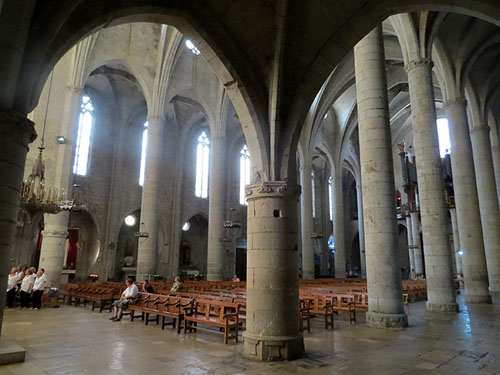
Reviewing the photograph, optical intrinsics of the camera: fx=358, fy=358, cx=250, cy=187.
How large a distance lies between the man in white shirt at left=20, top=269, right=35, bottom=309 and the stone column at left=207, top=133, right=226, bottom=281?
10838 mm

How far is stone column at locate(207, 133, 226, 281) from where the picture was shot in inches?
852

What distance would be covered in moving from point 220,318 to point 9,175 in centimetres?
472

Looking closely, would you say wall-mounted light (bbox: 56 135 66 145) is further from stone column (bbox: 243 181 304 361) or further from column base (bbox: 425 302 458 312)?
column base (bbox: 425 302 458 312)

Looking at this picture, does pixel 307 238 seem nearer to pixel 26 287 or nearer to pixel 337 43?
pixel 26 287

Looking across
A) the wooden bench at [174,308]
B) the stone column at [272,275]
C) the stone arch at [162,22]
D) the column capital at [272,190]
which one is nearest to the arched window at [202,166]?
the wooden bench at [174,308]

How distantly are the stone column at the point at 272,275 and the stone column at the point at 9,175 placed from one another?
3576 mm

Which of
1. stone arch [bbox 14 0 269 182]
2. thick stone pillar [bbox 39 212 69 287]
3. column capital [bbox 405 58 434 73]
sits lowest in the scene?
thick stone pillar [bbox 39 212 69 287]

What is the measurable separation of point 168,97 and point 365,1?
16.3 m

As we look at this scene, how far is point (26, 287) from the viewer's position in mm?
11625

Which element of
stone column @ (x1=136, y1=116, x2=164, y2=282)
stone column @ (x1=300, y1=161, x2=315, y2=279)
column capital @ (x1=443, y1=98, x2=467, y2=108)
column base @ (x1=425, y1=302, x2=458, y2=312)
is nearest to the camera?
column base @ (x1=425, y1=302, x2=458, y2=312)

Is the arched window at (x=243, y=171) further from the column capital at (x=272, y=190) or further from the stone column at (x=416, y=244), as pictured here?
the column capital at (x=272, y=190)

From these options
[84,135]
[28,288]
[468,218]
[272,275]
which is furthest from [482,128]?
[84,135]

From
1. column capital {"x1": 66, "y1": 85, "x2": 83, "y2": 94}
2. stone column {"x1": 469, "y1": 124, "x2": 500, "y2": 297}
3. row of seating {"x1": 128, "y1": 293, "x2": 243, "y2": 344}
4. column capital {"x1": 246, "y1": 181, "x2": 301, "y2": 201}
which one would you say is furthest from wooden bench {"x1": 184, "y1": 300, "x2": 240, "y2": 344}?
stone column {"x1": 469, "y1": 124, "x2": 500, "y2": 297}

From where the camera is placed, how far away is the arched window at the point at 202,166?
96.9 feet
